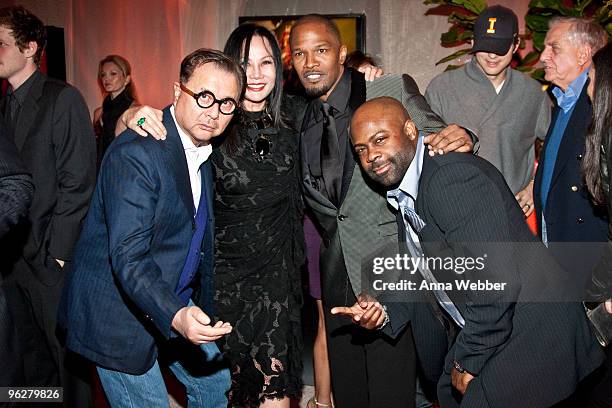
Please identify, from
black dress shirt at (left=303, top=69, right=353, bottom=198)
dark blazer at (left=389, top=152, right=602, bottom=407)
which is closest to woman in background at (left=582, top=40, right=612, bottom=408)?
dark blazer at (left=389, top=152, right=602, bottom=407)

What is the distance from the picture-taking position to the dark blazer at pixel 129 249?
1875 mm

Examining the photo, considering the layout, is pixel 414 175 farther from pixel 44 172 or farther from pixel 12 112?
pixel 12 112

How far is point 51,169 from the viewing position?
2947mm

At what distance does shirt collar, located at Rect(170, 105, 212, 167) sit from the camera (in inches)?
86.7

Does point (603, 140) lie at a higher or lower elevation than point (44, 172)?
higher

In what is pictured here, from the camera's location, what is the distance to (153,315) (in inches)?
73.1

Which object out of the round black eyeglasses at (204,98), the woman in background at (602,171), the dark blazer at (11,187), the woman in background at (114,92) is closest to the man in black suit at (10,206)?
the dark blazer at (11,187)

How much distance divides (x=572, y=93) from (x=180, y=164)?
6.68 feet

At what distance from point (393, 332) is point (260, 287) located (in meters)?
0.63

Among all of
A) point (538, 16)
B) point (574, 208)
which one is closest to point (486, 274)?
point (574, 208)

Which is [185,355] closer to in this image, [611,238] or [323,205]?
[323,205]

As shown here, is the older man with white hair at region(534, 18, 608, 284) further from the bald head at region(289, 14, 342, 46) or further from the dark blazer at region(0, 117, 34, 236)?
the dark blazer at region(0, 117, 34, 236)

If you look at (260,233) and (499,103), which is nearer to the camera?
(260,233)

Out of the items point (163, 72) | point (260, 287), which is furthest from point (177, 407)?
point (163, 72)
